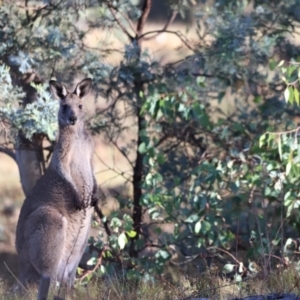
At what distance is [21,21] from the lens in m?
8.71

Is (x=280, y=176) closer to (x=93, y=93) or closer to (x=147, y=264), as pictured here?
(x=147, y=264)

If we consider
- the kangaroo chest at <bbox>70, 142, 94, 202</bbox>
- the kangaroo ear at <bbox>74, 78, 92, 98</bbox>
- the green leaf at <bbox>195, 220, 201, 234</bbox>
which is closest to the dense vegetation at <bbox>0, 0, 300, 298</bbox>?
the green leaf at <bbox>195, 220, 201, 234</bbox>

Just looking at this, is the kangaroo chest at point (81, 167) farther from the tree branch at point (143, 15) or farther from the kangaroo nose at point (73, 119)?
the tree branch at point (143, 15)

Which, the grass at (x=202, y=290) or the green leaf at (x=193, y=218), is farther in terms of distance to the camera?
the green leaf at (x=193, y=218)

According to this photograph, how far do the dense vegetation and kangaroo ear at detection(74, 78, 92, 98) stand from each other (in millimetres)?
615

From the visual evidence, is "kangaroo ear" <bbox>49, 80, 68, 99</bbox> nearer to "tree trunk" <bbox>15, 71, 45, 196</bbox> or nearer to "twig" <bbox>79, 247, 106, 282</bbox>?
"tree trunk" <bbox>15, 71, 45, 196</bbox>

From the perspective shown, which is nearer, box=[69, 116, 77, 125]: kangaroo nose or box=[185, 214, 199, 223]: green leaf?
box=[69, 116, 77, 125]: kangaroo nose

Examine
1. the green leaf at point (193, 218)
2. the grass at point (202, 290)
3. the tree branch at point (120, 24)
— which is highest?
the tree branch at point (120, 24)

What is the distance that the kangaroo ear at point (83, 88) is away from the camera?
7098 mm

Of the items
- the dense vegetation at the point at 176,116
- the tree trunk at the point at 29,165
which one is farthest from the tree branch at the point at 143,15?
the tree trunk at the point at 29,165

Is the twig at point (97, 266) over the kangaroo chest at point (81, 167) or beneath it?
beneath

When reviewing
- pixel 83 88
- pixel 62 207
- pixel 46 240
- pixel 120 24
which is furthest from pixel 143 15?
pixel 46 240

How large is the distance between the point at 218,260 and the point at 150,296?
3801mm

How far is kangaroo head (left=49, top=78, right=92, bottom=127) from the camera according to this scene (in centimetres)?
705
